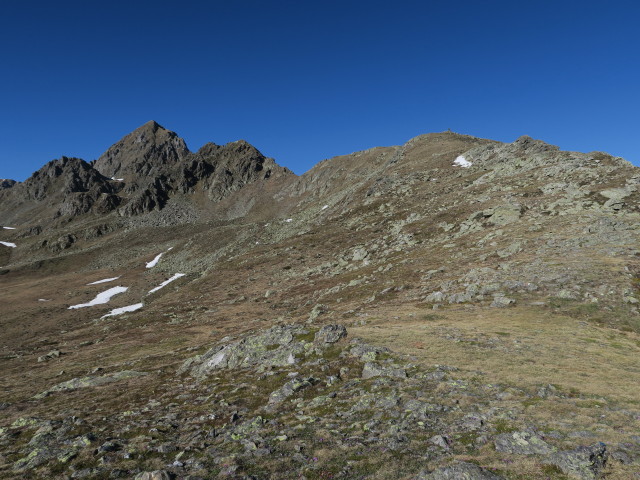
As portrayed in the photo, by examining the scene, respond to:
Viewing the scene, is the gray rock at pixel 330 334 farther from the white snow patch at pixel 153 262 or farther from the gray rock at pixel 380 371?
the white snow patch at pixel 153 262

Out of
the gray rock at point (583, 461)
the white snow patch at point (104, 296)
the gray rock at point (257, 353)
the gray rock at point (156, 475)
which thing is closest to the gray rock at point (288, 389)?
the gray rock at point (257, 353)

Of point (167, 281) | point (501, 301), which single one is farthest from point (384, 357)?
point (167, 281)

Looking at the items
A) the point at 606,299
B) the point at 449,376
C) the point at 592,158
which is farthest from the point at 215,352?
the point at 592,158

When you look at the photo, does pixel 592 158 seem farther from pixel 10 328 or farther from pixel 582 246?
pixel 10 328

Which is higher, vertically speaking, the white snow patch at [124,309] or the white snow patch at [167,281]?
the white snow patch at [167,281]

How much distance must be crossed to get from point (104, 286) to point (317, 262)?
69418 mm

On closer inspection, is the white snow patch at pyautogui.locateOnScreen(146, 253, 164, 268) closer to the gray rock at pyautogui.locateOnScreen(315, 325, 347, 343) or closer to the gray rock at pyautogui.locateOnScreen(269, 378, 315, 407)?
the gray rock at pyautogui.locateOnScreen(315, 325, 347, 343)

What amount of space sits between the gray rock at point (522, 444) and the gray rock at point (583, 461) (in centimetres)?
45

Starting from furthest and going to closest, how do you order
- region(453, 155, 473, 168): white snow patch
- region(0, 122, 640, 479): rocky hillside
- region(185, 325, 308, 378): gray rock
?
1. region(453, 155, 473, 168): white snow patch
2. region(185, 325, 308, 378): gray rock
3. region(0, 122, 640, 479): rocky hillside

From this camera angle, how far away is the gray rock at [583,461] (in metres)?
9.98

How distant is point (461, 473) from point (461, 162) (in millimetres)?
113016

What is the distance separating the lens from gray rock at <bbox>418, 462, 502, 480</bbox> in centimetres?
1017

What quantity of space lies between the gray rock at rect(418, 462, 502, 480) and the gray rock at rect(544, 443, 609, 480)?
2.13 metres

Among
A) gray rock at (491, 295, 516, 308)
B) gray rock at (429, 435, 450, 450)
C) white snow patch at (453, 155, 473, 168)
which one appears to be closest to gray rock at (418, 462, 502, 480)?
gray rock at (429, 435, 450, 450)
